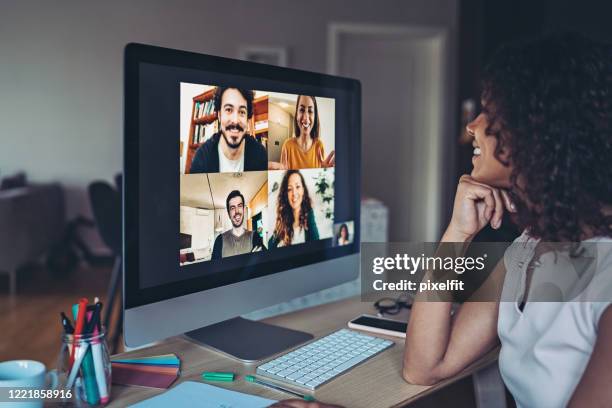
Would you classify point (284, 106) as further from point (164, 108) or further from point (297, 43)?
point (297, 43)

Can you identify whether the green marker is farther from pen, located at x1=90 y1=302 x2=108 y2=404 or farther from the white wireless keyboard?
pen, located at x1=90 y1=302 x2=108 y2=404

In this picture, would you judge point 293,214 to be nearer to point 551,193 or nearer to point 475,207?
point 475,207

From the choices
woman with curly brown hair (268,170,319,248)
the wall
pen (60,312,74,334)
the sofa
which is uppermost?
the wall

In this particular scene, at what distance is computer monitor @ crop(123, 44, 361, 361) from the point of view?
909 mm

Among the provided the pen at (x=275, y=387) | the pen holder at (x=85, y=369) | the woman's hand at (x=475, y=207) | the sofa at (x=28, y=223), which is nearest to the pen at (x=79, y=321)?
the pen holder at (x=85, y=369)

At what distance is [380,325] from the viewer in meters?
1.22

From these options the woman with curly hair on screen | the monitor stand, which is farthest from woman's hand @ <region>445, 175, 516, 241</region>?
the monitor stand

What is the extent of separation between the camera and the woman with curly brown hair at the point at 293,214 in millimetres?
1153

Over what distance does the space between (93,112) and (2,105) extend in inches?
29.5

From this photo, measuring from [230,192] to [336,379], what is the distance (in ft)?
1.12

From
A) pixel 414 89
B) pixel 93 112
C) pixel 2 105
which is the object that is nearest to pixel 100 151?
pixel 93 112

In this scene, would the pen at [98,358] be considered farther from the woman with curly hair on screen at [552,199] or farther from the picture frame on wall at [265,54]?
the picture frame on wall at [265,54]

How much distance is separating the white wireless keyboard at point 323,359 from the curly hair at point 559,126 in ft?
1.16

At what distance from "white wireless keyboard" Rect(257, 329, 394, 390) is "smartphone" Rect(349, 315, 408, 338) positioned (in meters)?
0.04
